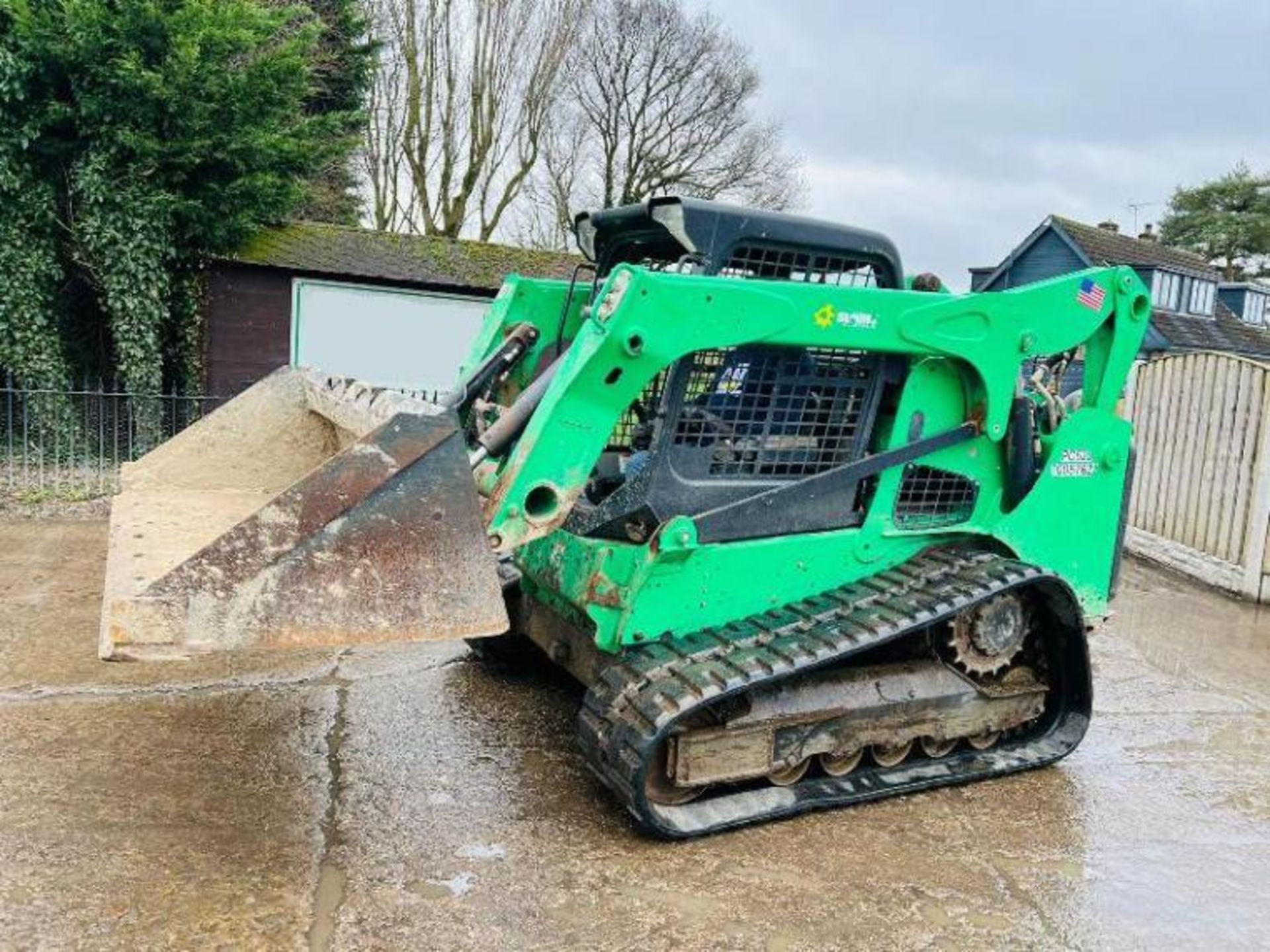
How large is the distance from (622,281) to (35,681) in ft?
10.5

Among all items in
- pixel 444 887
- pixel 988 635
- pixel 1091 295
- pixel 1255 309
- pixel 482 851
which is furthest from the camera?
pixel 1255 309

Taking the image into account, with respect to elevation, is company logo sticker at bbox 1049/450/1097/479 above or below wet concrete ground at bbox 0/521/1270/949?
above

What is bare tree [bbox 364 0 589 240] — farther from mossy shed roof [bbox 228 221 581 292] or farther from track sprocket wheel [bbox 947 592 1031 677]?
track sprocket wheel [bbox 947 592 1031 677]

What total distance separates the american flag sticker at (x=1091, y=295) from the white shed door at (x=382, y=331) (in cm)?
906

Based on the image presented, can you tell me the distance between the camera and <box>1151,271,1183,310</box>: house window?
2419 cm

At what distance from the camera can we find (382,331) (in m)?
12.1

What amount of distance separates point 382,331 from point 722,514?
929 cm

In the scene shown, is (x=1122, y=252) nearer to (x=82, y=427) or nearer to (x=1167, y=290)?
(x=1167, y=290)

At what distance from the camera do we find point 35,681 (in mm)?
4477

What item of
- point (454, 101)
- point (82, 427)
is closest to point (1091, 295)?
point (82, 427)

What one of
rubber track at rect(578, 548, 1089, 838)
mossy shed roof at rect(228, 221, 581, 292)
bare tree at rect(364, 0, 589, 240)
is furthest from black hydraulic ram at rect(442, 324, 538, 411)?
bare tree at rect(364, 0, 589, 240)

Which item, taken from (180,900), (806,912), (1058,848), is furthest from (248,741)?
(1058,848)

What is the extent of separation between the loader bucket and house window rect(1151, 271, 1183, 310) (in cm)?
2466

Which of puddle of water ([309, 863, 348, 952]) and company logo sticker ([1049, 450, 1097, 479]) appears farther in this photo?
company logo sticker ([1049, 450, 1097, 479])
